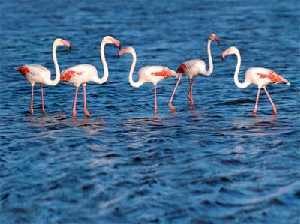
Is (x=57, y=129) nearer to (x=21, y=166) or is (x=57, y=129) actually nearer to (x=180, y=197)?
(x=21, y=166)

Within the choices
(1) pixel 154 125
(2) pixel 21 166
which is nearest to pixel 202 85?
(1) pixel 154 125

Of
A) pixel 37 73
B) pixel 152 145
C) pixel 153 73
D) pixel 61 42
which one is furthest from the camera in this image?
pixel 61 42

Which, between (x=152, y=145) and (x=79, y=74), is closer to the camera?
(x=152, y=145)

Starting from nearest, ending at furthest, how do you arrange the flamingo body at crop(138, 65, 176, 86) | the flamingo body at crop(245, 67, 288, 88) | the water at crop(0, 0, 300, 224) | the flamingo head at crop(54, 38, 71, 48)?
the water at crop(0, 0, 300, 224) < the flamingo body at crop(245, 67, 288, 88) < the flamingo body at crop(138, 65, 176, 86) < the flamingo head at crop(54, 38, 71, 48)

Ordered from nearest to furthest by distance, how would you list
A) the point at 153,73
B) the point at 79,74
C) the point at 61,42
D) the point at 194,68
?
the point at 79,74 → the point at 153,73 → the point at 61,42 → the point at 194,68

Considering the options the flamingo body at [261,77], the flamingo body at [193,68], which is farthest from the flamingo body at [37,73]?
the flamingo body at [261,77]

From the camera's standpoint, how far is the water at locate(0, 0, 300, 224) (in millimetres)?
12109

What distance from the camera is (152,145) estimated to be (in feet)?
51.9

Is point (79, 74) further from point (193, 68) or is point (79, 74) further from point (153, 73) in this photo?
point (193, 68)

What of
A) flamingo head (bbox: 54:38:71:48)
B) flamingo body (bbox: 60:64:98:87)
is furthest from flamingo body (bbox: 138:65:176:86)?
flamingo head (bbox: 54:38:71:48)

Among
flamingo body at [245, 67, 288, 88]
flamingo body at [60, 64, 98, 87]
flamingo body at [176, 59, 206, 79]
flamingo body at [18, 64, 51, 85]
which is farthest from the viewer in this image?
flamingo body at [176, 59, 206, 79]

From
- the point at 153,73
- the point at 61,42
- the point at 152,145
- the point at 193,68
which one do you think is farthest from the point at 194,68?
the point at 152,145

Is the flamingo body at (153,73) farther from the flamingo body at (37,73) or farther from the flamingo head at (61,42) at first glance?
the flamingo body at (37,73)

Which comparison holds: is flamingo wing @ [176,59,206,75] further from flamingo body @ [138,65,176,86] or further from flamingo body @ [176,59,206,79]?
flamingo body @ [138,65,176,86]
